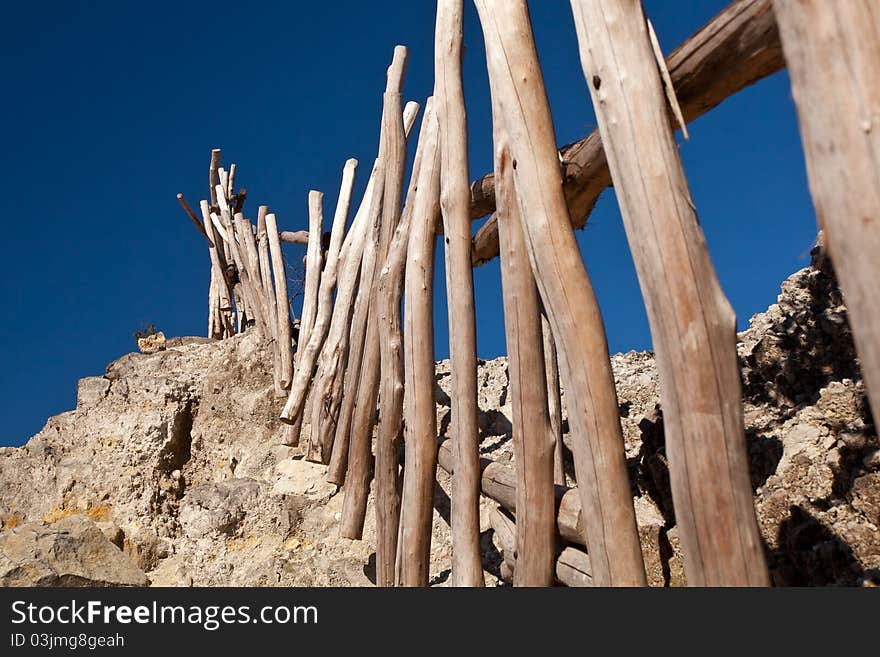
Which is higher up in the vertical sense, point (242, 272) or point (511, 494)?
point (242, 272)

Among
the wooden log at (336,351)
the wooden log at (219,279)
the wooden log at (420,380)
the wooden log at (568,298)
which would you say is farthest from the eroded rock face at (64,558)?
the wooden log at (219,279)

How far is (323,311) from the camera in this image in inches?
183

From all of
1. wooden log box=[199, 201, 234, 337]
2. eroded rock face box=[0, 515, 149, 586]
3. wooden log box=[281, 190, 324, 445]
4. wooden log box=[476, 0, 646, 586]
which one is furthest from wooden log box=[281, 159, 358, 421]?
wooden log box=[199, 201, 234, 337]

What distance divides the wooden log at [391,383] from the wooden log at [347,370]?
1.20 feet

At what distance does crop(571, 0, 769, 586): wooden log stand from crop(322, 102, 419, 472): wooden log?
2284 millimetres

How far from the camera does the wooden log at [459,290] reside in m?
2.59

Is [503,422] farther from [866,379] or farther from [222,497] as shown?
[866,379]

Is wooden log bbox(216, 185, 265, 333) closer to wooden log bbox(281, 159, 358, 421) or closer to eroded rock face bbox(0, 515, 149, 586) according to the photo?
wooden log bbox(281, 159, 358, 421)

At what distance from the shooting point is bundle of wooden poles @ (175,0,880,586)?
1.15 meters

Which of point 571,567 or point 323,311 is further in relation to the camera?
point 323,311

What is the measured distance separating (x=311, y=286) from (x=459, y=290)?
7.75 ft

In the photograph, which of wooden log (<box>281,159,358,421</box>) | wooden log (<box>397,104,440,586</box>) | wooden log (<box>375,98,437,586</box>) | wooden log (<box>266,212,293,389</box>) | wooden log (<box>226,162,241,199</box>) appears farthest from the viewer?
wooden log (<box>226,162,241,199</box>)

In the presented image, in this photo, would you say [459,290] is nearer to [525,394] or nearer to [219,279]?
[525,394]

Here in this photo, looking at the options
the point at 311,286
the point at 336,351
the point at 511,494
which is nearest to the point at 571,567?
the point at 511,494
